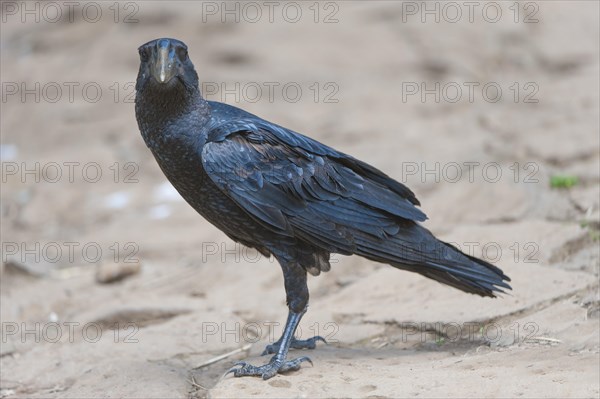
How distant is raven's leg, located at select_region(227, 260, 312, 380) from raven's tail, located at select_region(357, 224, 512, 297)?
1.18ft

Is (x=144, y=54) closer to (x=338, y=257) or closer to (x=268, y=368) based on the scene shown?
(x=268, y=368)

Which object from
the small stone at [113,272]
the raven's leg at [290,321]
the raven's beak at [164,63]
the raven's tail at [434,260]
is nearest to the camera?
the raven's beak at [164,63]

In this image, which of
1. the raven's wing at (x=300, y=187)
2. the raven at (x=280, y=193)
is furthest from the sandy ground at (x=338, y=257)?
the raven's wing at (x=300, y=187)

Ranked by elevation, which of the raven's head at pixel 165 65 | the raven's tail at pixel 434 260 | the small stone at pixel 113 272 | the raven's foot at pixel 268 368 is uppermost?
the raven's head at pixel 165 65

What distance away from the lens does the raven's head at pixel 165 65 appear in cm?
415

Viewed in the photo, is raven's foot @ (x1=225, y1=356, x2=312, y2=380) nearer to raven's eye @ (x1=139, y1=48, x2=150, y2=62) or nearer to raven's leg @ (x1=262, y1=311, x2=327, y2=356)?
raven's leg @ (x1=262, y1=311, x2=327, y2=356)

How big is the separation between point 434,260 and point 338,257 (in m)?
1.94

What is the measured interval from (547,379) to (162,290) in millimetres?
3441

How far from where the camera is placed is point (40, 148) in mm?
9852

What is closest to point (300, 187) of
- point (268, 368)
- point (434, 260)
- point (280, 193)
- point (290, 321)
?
point (280, 193)

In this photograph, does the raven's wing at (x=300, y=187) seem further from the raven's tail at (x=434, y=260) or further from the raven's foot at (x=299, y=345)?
the raven's foot at (x=299, y=345)

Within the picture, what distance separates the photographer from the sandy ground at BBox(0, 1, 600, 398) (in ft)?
15.3

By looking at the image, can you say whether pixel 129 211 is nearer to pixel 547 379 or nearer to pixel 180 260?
pixel 180 260

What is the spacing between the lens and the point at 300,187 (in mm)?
4539
